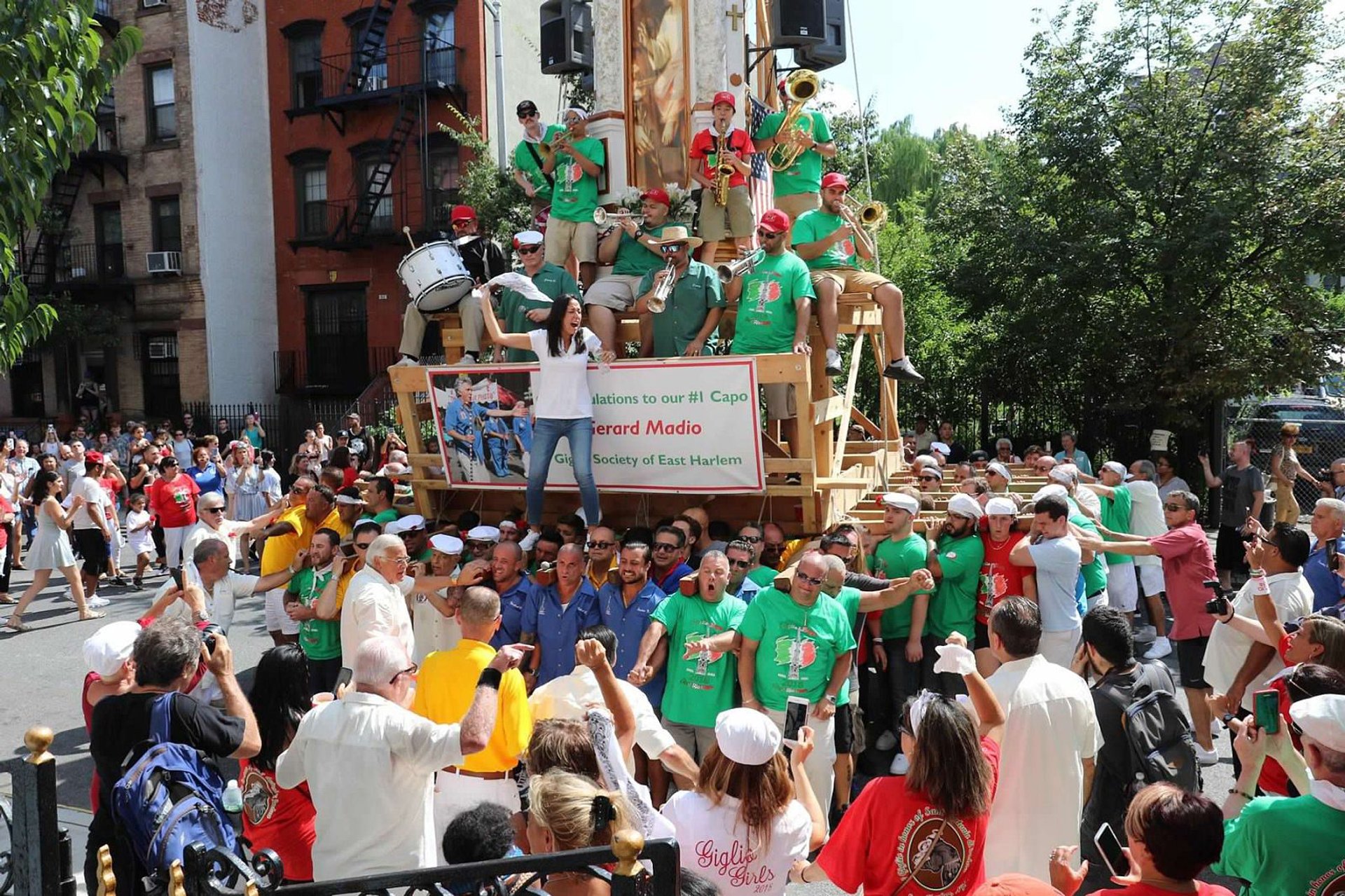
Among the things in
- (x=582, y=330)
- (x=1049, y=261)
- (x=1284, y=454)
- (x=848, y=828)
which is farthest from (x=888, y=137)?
(x=848, y=828)

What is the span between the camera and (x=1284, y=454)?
12.3 meters

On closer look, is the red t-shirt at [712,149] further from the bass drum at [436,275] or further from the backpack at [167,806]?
the backpack at [167,806]

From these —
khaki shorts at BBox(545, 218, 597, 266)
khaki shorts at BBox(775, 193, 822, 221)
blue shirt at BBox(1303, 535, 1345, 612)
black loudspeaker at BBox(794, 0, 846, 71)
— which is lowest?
blue shirt at BBox(1303, 535, 1345, 612)

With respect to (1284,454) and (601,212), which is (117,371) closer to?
(601,212)

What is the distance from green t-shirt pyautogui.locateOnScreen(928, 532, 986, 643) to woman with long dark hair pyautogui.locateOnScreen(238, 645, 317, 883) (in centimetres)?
420

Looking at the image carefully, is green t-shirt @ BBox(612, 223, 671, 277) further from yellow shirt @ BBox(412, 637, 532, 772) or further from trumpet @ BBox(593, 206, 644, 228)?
yellow shirt @ BBox(412, 637, 532, 772)

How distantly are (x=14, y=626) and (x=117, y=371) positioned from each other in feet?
60.1

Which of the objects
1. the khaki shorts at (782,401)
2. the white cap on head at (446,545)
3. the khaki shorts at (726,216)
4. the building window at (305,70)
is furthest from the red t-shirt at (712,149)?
the building window at (305,70)

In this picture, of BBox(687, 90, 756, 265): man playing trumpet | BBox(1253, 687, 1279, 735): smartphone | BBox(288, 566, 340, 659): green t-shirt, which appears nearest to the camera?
BBox(1253, 687, 1279, 735): smartphone

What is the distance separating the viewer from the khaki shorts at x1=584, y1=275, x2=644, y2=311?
9.38 meters

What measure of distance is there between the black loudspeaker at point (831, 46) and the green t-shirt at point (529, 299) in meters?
4.45

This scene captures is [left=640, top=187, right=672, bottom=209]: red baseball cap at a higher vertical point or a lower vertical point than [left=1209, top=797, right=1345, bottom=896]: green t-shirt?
higher

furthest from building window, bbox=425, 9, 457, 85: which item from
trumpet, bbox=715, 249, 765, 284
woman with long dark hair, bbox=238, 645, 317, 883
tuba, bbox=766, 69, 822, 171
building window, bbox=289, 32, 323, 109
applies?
woman with long dark hair, bbox=238, 645, 317, 883

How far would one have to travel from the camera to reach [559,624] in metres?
6.59
